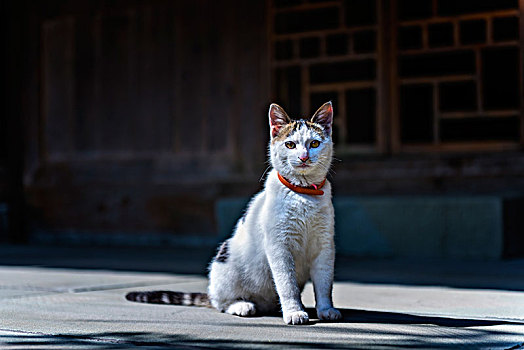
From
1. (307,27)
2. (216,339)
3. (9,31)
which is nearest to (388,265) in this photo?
(307,27)

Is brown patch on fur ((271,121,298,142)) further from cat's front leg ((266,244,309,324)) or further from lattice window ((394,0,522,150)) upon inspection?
lattice window ((394,0,522,150))

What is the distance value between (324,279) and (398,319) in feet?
1.63

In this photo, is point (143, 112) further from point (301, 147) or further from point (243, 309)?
point (301, 147)

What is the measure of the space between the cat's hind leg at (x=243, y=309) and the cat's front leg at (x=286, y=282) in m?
0.31

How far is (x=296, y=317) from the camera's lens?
157 inches

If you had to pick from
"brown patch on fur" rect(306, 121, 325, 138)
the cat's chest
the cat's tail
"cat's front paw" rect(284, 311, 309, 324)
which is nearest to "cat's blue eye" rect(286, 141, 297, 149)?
"brown patch on fur" rect(306, 121, 325, 138)

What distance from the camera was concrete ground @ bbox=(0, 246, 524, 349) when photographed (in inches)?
142

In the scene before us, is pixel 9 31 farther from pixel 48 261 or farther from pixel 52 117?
pixel 48 261

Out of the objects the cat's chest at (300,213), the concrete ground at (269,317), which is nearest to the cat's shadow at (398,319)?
the concrete ground at (269,317)

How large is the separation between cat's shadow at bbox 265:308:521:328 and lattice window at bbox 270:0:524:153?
4290mm

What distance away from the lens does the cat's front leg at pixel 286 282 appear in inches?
158

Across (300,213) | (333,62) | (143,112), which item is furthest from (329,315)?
(143,112)

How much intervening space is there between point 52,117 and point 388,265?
576 centimetres

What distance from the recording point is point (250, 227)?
4.34 meters
